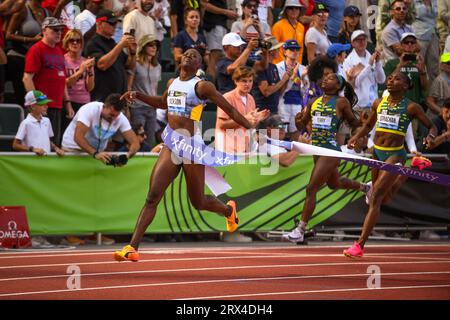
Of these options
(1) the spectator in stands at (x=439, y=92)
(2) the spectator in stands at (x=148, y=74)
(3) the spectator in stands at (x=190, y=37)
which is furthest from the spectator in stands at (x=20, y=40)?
(1) the spectator in stands at (x=439, y=92)

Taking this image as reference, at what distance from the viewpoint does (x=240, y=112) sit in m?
16.5

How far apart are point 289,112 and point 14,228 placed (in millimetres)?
5591

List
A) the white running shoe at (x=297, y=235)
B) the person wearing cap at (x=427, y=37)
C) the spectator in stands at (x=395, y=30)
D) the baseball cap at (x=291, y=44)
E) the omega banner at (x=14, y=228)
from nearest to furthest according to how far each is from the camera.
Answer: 1. the omega banner at (x=14, y=228)
2. the white running shoe at (x=297, y=235)
3. the baseball cap at (x=291, y=44)
4. the spectator in stands at (x=395, y=30)
5. the person wearing cap at (x=427, y=37)

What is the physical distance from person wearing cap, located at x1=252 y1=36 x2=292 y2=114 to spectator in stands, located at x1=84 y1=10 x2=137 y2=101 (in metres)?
2.14

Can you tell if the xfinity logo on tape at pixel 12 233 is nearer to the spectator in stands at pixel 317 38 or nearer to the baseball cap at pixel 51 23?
the baseball cap at pixel 51 23

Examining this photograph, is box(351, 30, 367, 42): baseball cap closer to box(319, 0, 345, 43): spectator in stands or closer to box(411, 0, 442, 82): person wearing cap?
box(319, 0, 345, 43): spectator in stands

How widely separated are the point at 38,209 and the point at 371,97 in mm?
6733

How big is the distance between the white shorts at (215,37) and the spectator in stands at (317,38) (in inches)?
62.8

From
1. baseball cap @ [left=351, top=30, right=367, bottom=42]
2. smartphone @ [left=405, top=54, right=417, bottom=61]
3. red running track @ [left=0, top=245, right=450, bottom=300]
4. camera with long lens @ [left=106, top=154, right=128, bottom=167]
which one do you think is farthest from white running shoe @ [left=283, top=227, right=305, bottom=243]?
smartphone @ [left=405, top=54, right=417, bottom=61]

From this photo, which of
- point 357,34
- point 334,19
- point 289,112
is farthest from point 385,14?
point 289,112

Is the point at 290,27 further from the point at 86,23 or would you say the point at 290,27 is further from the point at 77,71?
the point at 77,71

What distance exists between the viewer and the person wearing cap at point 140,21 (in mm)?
18156

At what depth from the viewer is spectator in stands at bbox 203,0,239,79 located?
19.5 m

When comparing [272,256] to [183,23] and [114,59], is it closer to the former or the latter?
[114,59]
